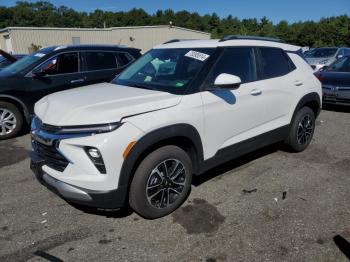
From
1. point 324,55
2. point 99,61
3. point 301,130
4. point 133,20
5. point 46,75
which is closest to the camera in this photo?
point 301,130

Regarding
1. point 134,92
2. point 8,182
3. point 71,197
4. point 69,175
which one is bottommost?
point 8,182

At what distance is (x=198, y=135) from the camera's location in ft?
11.7

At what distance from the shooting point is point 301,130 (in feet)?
17.3

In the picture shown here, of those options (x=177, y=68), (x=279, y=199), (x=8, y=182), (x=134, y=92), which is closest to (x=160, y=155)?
(x=134, y=92)

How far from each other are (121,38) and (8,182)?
36431mm

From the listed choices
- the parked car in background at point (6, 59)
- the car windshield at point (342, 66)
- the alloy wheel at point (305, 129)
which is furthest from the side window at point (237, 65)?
the parked car in background at point (6, 59)

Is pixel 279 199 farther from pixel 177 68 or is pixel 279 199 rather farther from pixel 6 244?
pixel 6 244

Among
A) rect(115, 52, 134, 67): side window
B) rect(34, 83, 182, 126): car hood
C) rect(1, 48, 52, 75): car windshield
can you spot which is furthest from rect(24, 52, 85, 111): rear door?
rect(34, 83, 182, 126): car hood

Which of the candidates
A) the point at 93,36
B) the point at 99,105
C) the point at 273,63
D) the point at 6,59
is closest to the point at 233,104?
the point at 273,63

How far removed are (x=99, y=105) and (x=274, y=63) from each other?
269 cm

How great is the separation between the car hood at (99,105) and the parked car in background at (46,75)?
304 centimetres

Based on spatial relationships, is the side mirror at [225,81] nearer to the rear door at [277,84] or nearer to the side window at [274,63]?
the rear door at [277,84]

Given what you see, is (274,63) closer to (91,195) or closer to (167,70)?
(167,70)

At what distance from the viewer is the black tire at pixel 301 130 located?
5.09m
